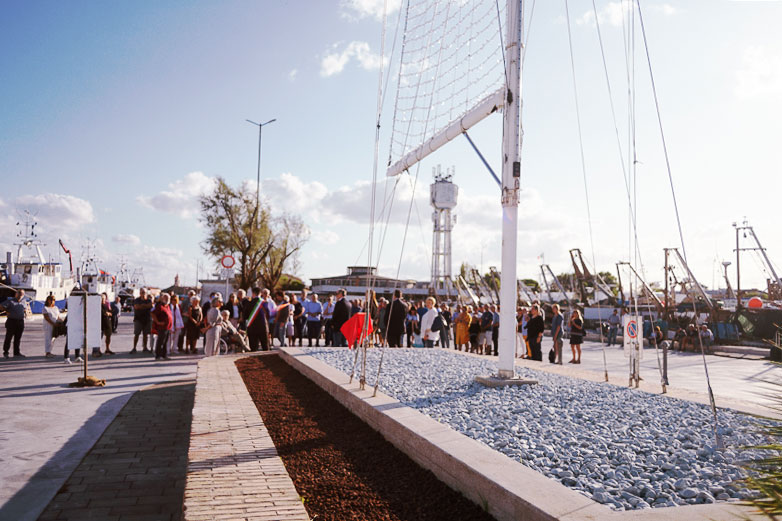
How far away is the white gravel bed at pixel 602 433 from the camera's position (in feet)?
12.5

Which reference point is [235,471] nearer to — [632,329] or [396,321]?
[632,329]

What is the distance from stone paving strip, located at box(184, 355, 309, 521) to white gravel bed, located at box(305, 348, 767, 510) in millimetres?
1790

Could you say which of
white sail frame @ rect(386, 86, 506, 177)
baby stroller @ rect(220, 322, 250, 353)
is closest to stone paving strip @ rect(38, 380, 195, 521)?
white sail frame @ rect(386, 86, 506, 177)

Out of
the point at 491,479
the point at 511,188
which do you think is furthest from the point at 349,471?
the point at 511,188

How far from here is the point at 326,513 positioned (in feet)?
11.8

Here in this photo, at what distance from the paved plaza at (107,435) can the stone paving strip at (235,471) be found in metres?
0.04

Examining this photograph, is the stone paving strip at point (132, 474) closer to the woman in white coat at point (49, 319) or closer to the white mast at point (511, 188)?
the white mast at point (511, 188)

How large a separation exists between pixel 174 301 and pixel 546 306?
34400mm

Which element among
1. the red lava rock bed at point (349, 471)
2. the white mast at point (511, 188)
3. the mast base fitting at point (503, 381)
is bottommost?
the red lava rock bed at point (349, 471)

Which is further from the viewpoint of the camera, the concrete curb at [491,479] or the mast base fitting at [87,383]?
the mast base fitting at [87,383]

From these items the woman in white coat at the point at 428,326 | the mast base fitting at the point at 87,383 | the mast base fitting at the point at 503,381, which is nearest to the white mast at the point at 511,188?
the mast base fitting at the point at 503,381

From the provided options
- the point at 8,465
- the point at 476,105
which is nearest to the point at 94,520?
the point at 8,465

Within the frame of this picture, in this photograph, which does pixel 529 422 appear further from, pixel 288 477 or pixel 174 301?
pixel 174 301

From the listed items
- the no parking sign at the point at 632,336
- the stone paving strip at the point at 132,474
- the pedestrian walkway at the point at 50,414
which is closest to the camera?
the stone paving strip at the point at 132,474
